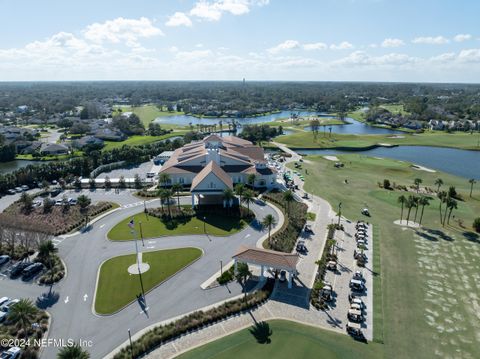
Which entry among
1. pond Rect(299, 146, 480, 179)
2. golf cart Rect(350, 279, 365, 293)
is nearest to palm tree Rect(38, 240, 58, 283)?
golf cart Rect(350, 279, 365, 293)

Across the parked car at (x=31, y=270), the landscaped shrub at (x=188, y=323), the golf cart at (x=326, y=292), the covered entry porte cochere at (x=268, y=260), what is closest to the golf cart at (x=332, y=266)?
the golf cart at (x=326, y=292)

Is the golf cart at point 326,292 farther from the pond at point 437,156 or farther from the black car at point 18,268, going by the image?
the pond at point 437,156

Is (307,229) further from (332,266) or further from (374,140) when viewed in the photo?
(374,140)

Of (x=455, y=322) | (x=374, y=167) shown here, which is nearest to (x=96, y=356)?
(x=455, y=322)

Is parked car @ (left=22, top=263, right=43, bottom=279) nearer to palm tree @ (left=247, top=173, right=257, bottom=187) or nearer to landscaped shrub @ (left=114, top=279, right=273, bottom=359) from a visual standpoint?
landscaped shrub @ (left=114, top=279, right=273, bottom=359)

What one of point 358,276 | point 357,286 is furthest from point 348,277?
point 357,286

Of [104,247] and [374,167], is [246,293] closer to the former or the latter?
[104,247]
